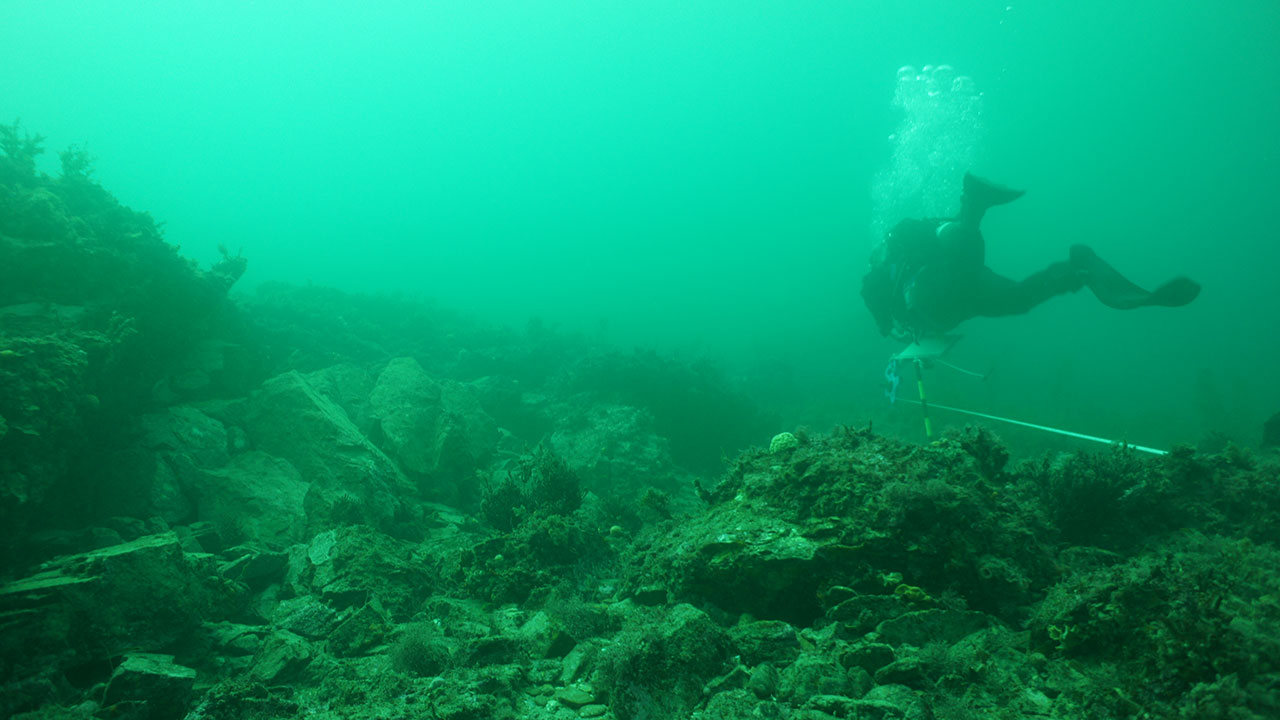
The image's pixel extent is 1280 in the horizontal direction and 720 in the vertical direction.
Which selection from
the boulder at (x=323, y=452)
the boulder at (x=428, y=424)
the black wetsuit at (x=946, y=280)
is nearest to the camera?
the boulder at (x=323, y=452)

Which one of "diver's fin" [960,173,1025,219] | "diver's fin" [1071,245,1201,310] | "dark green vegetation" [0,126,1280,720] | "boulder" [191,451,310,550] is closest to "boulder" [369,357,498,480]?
"dark green vegetation" [0,126,1280,720]

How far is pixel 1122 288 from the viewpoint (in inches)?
383

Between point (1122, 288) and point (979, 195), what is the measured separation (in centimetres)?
340

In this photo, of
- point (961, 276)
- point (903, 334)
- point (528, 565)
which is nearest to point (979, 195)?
point (961, 276)

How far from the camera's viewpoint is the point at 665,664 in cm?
350

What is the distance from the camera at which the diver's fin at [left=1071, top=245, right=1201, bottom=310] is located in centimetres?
880

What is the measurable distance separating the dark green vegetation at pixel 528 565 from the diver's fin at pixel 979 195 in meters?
6.71

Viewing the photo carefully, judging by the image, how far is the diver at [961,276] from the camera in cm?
1044

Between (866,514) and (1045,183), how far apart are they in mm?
167236

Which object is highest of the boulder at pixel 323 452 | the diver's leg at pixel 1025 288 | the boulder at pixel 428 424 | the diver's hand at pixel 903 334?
the diver's leg at pixel 1025 288

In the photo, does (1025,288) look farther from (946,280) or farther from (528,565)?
(528,565)

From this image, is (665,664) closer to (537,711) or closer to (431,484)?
(537,711)

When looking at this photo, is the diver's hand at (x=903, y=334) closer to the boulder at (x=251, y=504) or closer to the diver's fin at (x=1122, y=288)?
the diver's fin at (x=1122, y=288)

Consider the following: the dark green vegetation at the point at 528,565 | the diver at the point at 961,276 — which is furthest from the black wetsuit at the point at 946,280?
the dark green vegetation at the point at 528,565
